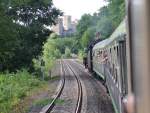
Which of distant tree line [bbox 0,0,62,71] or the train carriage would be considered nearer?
the train carriage

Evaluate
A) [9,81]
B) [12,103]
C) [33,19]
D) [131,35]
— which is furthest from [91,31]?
[131,35]

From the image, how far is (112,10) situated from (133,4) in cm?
5588

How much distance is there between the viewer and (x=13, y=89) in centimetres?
2289

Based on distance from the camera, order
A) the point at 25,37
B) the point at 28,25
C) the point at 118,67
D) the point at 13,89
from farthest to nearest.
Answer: the point at 28,25 < the point at 25,37 < the point at 13,89 < the point at 118,67

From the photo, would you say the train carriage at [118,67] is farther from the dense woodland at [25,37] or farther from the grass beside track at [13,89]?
the dense woodland at [25,37]

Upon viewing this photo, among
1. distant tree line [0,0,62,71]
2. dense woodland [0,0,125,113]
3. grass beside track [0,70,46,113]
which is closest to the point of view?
grass beside track [0,70,46,113]

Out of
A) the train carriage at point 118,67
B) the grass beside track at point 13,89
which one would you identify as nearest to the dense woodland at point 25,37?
the grass beside track at point 13,89

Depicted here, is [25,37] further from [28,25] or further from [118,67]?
[118,67]

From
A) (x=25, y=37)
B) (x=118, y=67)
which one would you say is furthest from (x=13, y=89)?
(x=118, y=67)

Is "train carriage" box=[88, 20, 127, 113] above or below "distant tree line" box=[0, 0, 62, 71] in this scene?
below

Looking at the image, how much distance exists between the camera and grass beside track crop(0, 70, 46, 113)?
19.1 meters

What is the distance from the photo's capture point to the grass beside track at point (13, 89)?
19141 millimetres

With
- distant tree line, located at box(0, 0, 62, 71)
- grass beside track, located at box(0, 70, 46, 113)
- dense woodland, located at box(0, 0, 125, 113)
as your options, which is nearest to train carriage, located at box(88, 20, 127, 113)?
grass beside track, located at box(0, 70, 46, 113)

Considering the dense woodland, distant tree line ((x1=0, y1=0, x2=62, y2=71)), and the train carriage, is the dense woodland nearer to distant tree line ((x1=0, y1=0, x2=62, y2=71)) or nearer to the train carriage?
distant tree line ((x1=0, y1=0, x2=62, y2=71))
